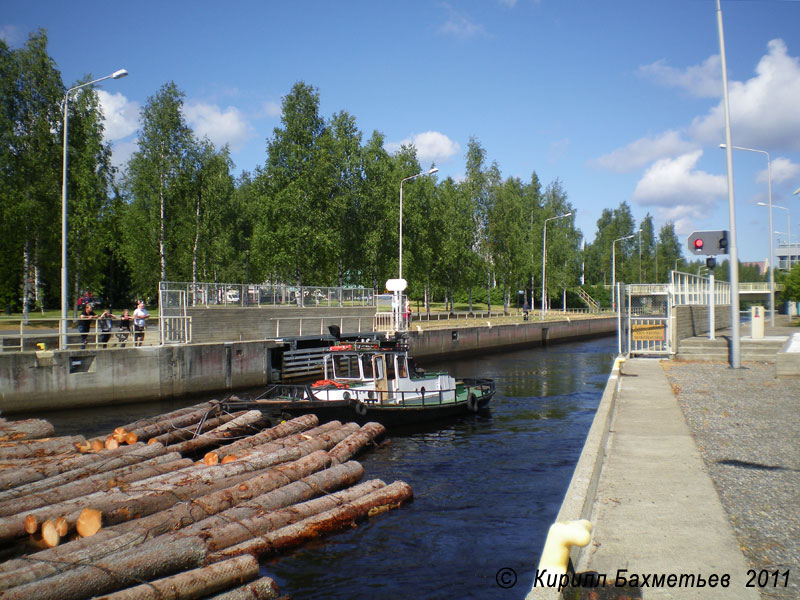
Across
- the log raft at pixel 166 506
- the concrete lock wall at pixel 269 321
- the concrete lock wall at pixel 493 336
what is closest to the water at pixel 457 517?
the log raft at pixel 166 506

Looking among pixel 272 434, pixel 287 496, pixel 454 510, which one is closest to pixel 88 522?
pixel 287 496

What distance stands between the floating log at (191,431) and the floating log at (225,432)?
0.32 metres

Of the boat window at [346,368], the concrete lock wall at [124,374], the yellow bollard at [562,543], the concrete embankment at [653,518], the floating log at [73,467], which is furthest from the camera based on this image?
the concrete lock wall at [124,374]

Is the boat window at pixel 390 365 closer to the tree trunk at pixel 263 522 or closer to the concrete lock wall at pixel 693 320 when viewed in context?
the tree trunk at pixel 263 522

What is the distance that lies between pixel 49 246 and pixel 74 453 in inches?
1227

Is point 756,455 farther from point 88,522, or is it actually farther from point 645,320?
point 645,320

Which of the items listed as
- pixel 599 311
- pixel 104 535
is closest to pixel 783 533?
pixel 104 535

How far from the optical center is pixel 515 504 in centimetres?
1148

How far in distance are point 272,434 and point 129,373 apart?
1149 centimetres

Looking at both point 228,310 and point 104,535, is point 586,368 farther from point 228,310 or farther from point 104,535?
point 104,535

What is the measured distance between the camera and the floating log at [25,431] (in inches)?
548

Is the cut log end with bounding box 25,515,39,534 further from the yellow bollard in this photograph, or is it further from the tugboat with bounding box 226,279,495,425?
the tugboat with bounding box 226,279,495,425

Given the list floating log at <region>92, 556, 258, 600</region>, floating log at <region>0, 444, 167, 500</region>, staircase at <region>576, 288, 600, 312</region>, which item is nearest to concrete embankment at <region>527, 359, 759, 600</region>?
floating log at <region>92, 556, 258, 600</region>

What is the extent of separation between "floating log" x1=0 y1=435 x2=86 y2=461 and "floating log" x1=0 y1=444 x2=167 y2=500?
995 millimetres
